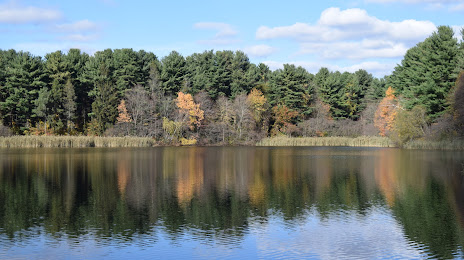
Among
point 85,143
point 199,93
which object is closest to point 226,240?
point 85,143

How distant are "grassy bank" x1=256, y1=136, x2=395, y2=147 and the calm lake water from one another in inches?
1775

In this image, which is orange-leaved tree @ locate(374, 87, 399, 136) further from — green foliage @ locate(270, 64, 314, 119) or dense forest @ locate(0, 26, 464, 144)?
green foliage @ locate(270, 64, 314, 119)

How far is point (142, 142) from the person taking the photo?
3027 inches

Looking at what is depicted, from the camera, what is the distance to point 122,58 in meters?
91.3

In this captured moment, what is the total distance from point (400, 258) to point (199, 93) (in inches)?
3166

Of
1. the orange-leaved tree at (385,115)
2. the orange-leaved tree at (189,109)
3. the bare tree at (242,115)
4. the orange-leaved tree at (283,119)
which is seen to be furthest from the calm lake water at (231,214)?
the orange-leaved tree at (283,119)

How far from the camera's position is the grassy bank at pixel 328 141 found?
8044 cm

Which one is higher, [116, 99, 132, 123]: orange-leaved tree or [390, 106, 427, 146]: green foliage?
[116, 99, 132, 123]: orange-leaved tree

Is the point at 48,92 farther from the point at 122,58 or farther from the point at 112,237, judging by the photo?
the point at 112,237

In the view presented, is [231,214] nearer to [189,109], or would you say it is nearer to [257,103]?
[189,109]

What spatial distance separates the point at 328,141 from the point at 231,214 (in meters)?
66.7

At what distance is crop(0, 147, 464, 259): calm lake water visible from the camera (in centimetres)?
1480

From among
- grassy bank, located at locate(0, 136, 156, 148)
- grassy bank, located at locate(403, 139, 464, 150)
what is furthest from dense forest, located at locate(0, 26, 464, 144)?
grassy bank, located at locate(0, 136, 156, 148)

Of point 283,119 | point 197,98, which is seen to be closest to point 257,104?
point 283,119
